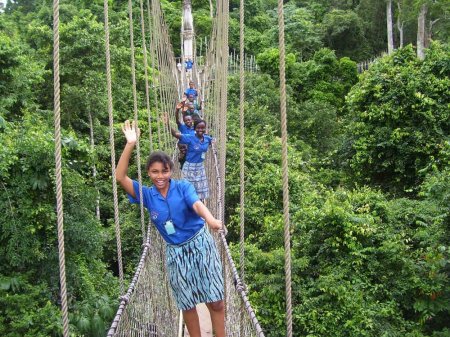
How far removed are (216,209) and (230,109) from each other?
4679 millimetres

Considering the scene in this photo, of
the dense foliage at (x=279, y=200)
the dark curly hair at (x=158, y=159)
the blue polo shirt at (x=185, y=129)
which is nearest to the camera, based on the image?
the dark curly hair at (x=158, y=159)

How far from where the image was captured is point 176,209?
1462 millimetres

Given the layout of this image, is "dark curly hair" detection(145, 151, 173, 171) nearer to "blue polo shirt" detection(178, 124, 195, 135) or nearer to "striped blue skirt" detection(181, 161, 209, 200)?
"striped blue skirt" detection(181, 161, 209, 200)

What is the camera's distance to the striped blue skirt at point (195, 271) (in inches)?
59.3

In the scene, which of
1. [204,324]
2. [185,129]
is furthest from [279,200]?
[204,324]

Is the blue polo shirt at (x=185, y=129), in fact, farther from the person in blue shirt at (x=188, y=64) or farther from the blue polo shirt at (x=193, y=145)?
the person in blue shirt at (x=188, y=64)

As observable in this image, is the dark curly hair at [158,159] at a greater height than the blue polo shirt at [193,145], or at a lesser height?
lesser

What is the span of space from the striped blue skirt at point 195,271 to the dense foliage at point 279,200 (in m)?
1.38

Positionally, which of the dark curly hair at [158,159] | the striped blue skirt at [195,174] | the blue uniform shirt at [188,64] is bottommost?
the striped blue skirt at [195,174]

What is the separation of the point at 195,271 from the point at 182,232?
12cm

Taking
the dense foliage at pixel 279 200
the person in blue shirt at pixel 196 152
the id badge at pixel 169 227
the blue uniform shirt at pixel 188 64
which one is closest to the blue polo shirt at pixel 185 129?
the person in blue shirt at pixel 196 152

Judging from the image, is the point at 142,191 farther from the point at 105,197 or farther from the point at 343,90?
the point at 343,90

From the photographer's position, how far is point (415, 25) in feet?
38.8

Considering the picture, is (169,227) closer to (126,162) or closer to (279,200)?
(126,162)
